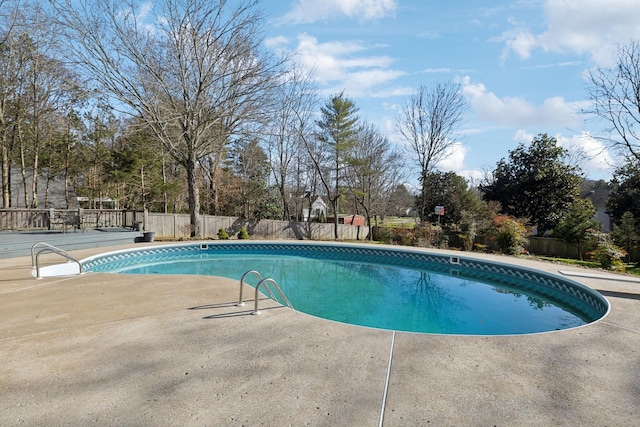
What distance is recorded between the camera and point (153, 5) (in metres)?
13.8

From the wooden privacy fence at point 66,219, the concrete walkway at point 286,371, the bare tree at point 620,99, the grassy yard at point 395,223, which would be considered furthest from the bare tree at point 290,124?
the concrete walkway at point 286,371

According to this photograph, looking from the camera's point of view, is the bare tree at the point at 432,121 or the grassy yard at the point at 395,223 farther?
the grassy yard at the point at 395,223

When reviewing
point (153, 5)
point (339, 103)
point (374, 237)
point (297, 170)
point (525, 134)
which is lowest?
point (374, 237)

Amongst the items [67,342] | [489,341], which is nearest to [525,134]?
[489,341]

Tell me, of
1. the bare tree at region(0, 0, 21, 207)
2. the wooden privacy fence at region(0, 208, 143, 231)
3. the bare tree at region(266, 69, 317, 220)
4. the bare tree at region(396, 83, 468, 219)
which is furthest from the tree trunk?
the bare tree at region(396, 83, 468, 219)

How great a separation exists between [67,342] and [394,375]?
3602 mm

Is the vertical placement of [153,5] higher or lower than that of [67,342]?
higher

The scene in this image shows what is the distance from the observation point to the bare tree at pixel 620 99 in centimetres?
1423

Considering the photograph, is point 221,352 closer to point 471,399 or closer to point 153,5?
point 471,399

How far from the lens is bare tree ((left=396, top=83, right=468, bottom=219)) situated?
66.6 ft

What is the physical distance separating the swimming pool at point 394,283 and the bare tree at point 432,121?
31.2 ft

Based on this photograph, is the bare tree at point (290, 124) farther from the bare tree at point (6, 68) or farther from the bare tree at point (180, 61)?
the bare tree at point (6, 68)

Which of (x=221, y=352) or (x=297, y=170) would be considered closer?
(x=221, y=352)

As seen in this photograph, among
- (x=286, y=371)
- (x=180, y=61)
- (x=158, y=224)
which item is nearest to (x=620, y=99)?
(x=286, y=371)
